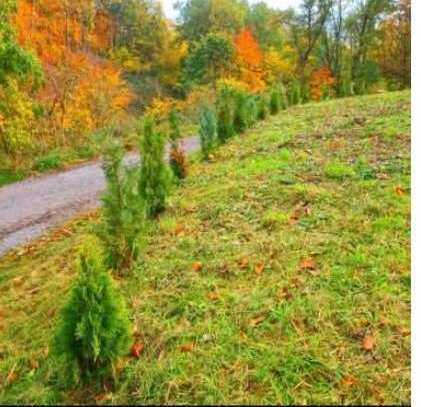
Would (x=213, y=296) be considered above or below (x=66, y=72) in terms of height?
below

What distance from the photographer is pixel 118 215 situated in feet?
11.6

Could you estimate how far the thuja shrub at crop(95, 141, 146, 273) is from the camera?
3.55m

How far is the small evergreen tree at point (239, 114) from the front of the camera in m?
9.45

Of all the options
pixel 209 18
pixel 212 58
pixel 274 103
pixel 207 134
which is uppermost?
pixel 209 18

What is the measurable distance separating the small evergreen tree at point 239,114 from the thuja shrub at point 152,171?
15.5 ft

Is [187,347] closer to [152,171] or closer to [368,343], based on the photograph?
[368,343]

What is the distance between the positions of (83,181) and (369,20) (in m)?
19.3

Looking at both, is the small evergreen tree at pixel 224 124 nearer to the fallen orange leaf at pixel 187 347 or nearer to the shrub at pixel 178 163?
the shrub at pixel 178 163

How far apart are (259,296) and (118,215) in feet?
4.44

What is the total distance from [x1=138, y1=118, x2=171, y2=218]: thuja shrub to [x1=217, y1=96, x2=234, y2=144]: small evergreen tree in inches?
157

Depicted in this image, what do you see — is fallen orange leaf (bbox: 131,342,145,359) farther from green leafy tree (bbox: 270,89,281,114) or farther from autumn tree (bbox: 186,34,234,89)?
autumn tree (bbox: 186,34,234,89)

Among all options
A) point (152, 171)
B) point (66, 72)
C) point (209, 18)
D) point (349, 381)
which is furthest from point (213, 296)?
point (209, 18)

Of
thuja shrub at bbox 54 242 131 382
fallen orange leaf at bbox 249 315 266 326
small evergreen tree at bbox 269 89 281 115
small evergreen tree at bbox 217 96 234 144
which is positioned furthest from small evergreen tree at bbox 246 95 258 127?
thuja shrub at bbox 54 242 131 382

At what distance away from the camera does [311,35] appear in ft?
76.9
